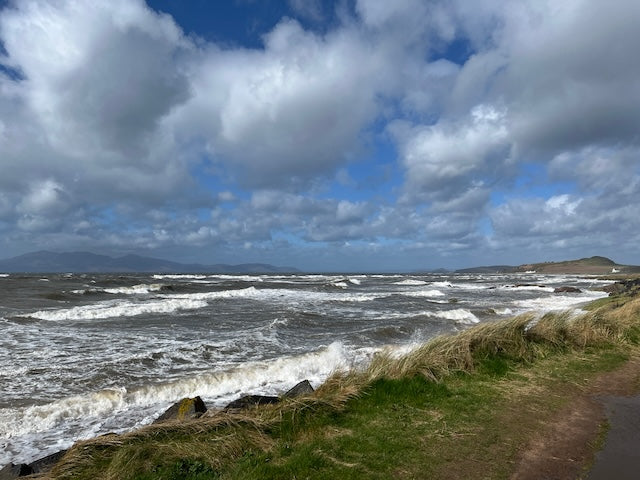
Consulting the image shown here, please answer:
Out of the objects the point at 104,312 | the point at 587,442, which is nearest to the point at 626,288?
the point at 587,442

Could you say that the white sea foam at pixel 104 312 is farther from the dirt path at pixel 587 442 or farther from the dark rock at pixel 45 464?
the dirt path at pixel 587 442

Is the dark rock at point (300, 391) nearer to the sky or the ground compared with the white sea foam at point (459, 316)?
nearer to the sky

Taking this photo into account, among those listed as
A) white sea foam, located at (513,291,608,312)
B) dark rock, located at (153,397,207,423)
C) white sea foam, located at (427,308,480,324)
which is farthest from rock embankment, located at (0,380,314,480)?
white sea foam, located at (513,291,608,312)

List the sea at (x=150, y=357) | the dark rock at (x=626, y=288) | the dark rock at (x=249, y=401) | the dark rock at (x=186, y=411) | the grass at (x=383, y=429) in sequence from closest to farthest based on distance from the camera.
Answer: the grass at (x=383, y=429), the dark rock at (x=186, y=411), the dark rock at (x=249, y=401), the sea at (x=150, y=357), the dark rock at (x=626, y=288)

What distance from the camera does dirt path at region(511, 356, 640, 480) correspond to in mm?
4844

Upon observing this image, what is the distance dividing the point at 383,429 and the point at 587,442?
8.80ft

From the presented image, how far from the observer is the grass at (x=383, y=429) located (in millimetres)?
4793

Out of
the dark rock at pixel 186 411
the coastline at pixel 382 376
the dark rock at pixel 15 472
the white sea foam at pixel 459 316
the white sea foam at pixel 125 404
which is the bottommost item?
the white sea foam at pixel 125 404

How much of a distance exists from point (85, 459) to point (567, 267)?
168 meters

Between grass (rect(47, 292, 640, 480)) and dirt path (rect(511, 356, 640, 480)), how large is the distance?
20 cm

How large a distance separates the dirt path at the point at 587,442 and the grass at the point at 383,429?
0.20m

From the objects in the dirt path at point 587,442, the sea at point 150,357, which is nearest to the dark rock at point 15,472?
the sea at point 150,357

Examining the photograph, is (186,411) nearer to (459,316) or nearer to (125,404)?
(125,404)

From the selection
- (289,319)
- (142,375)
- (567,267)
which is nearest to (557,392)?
(142,375)
